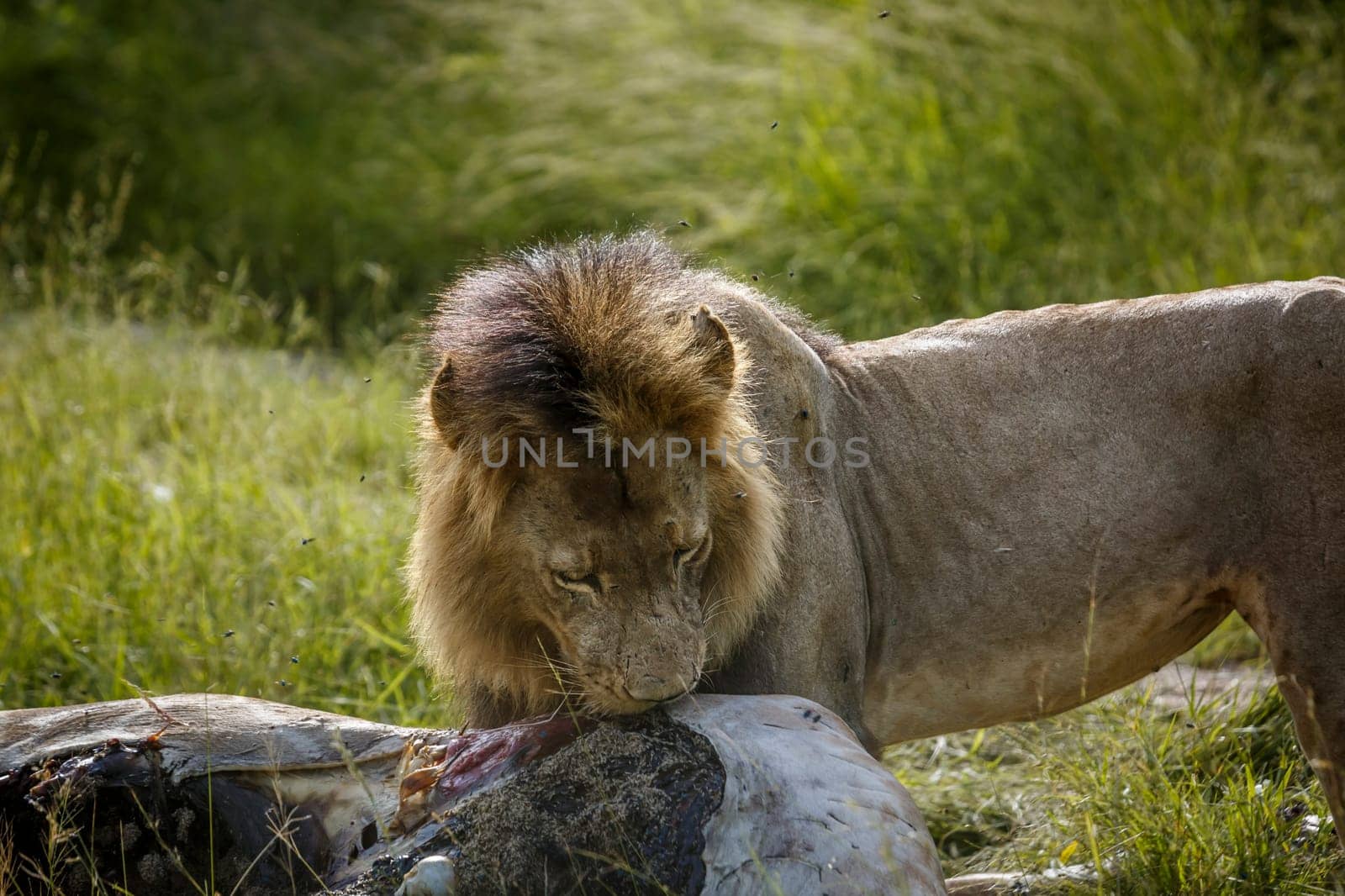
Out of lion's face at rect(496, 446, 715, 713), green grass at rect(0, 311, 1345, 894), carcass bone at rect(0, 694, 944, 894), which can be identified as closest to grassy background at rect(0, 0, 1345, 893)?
green grass at rect(0, 311, 1345, 894)

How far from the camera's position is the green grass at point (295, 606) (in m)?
3.50

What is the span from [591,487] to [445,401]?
0.39 meters

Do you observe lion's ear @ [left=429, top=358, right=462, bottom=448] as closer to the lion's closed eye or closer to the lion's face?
the lion's face

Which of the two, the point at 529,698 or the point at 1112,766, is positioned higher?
the point at 529,698

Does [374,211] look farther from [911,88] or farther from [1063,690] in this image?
[1063,690]

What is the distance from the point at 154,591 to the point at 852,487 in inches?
107

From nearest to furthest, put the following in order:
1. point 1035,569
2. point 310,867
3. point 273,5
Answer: point 310,867 < point 1035,569 < point 273,5

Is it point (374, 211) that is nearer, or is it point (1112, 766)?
point (1112, 766)

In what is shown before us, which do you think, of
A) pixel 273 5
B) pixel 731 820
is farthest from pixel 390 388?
pixel 273 5

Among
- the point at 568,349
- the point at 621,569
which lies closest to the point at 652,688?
the point at 621,569

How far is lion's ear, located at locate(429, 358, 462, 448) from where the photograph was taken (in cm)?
314

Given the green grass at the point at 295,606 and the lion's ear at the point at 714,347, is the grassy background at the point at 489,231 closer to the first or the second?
the green grass at the point at 295,606

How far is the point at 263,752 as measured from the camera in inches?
120

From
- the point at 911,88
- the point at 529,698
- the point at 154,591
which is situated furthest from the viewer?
the point at 911,88
